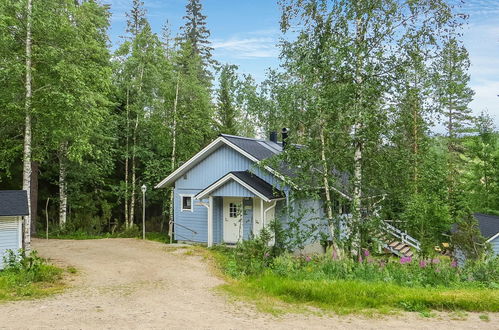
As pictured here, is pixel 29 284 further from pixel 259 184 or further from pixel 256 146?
pixel 256 146

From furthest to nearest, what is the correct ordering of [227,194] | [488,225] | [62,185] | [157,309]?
[62,185], [488,225], [227,194], [157,309]

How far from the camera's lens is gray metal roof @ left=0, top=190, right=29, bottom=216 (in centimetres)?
1137

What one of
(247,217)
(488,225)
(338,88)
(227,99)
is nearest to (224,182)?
(247,217)

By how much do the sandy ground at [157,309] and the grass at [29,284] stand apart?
0.44 m

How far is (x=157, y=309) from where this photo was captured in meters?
7.89

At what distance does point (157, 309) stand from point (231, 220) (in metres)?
9.47

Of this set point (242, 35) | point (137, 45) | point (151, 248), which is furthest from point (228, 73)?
point (151, 248)

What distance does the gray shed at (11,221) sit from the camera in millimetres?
11406

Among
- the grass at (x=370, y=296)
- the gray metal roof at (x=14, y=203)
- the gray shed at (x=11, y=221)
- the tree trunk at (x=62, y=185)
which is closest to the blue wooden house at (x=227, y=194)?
the tree trunk at (x=62, y=185)

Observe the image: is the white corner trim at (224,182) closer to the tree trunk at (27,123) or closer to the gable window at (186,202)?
the gable window at (186,202)

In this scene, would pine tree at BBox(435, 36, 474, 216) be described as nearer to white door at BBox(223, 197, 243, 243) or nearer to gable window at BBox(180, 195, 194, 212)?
white door at BBox(223, 197, 243, 243)

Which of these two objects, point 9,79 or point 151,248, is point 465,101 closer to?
point 151,248

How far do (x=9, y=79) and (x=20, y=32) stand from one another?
5.09ft

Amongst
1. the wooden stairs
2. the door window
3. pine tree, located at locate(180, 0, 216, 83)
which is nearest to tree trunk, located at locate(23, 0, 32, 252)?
the door window
